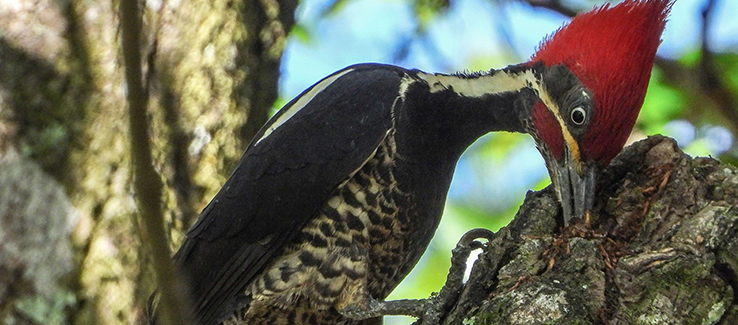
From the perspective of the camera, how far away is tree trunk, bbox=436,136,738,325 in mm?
1959

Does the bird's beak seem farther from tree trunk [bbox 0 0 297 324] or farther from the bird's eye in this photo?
tree trunk [bbox 0 0 297 324]

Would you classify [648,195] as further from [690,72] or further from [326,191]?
[690,72]

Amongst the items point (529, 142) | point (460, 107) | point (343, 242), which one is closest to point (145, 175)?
point (343, 242)

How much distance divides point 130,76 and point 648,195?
5.12ft

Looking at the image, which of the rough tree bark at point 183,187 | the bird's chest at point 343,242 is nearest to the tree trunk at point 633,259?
the rough tree bark at point 183,187

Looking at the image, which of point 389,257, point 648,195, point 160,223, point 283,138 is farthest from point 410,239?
point 160,223

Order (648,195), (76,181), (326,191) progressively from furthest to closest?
(76,181) → (326,191) → (648,195)

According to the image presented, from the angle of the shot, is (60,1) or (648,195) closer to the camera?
(648,195)

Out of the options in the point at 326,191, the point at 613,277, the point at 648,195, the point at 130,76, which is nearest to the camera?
the point at 130,76

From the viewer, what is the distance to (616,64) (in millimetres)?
2572

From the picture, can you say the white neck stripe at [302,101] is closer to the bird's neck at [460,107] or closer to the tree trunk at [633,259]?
the bird's neck at [460,107]

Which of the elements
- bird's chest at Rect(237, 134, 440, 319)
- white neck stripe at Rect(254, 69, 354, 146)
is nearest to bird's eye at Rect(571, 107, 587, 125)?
bird's chest at Rect(237, 134, 440, 319)

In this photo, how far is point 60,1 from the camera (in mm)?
3234

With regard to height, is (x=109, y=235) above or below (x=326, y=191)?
above
